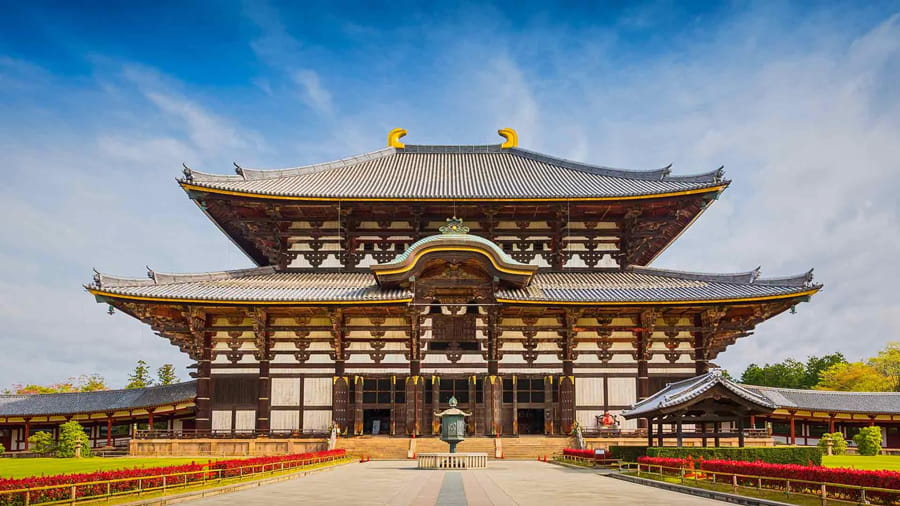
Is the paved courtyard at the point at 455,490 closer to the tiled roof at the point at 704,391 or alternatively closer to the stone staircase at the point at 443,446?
the tiled roof at the point at 704,391

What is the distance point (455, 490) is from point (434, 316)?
19563mm

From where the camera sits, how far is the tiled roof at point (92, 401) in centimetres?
4466

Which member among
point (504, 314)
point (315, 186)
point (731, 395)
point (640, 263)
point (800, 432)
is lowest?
point (800, 432)

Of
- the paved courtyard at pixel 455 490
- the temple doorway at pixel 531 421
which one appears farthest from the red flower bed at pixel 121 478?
the temple doorway at pixel 531 421

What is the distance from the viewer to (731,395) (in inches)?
938

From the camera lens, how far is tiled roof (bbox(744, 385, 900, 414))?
47.7 meters

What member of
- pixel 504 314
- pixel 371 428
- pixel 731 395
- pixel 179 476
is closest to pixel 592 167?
pixel 504 314

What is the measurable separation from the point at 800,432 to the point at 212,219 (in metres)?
40.0

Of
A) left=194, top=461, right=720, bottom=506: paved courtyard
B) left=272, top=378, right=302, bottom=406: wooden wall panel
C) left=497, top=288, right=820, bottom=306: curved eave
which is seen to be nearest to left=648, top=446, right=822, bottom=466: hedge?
left=194, top=461, right=720, bottom=506: paved courtyard

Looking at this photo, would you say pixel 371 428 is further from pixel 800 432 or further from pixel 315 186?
pixel 800 432

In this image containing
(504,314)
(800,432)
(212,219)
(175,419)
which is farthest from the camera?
(800,432)

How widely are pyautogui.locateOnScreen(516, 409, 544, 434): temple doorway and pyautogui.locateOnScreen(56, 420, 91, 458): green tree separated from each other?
22.2m

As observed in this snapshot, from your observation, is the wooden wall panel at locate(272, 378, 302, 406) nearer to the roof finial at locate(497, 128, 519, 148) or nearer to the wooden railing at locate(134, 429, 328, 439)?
the wooden railing at locate(134, 429, 328, 439)

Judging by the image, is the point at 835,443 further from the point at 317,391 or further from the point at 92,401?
the point at 92,401
